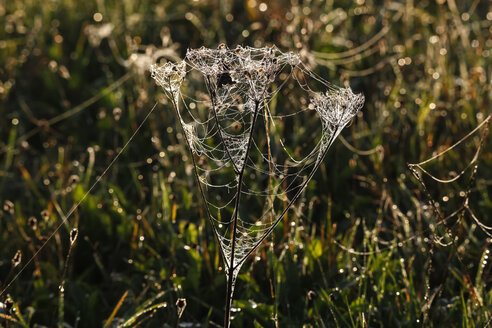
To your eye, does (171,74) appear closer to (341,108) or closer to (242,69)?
(242,69)

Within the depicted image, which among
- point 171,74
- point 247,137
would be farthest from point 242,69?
point 247,137

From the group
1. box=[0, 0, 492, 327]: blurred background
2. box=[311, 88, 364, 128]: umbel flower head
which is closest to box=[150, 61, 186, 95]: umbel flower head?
box=[311, 88, 364, 128]: umbel flower head

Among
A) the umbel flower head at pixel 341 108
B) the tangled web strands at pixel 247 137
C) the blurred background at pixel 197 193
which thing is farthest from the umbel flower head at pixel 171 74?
the blurred background at pixel 197 193

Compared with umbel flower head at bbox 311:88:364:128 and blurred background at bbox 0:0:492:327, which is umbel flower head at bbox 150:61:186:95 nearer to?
umbel flower head at bbox 311:88:364:128

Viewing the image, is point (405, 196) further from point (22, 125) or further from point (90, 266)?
point (22, 125)

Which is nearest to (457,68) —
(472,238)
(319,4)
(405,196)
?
(319,4)
